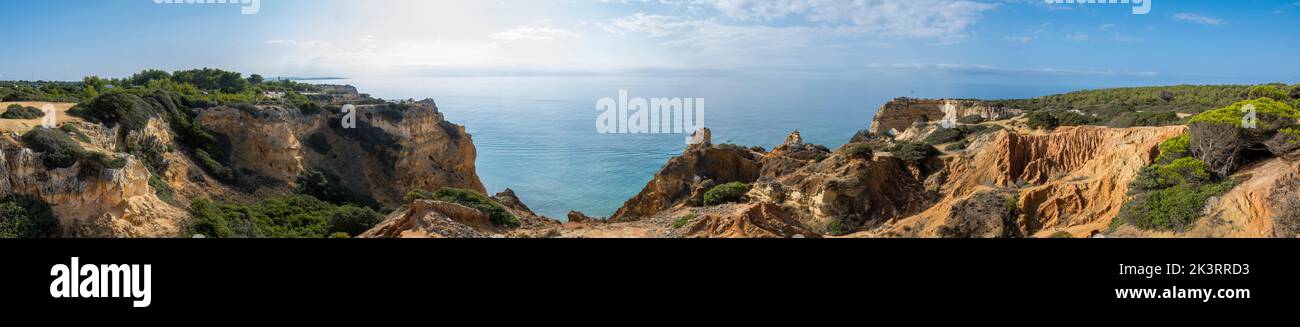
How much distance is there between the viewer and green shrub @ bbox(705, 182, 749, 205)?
73.4 ft

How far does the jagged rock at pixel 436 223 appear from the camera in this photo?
14.0 meters

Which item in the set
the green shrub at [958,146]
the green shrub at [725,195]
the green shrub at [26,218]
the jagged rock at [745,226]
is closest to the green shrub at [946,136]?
the green shrub at [958,146]

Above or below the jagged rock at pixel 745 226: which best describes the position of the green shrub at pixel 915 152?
above

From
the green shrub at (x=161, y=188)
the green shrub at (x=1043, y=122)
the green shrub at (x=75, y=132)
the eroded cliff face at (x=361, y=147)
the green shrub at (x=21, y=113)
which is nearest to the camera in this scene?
the green shrub at (x=21, y=113)

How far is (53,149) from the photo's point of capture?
16.6m

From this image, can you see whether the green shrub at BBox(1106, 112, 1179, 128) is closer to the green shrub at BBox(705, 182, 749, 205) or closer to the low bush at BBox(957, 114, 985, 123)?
the low bush at BBox(957, 114, 985, 123)

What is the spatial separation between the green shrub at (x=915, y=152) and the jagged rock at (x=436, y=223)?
54.7 feet

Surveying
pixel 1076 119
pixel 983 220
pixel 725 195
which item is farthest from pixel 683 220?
pixel 1076 119

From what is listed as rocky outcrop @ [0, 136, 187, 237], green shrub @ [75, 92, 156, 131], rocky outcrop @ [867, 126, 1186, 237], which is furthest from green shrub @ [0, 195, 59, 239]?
rocky outcrop @ [867, 126, 1186, 237]

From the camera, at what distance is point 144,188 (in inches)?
Answer: 709

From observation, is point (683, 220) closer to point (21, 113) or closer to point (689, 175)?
point (689, 175)

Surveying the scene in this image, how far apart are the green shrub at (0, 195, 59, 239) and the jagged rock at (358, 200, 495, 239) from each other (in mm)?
8305

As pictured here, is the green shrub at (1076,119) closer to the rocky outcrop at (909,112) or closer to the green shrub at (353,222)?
the rocky outcrop at (909,112)
